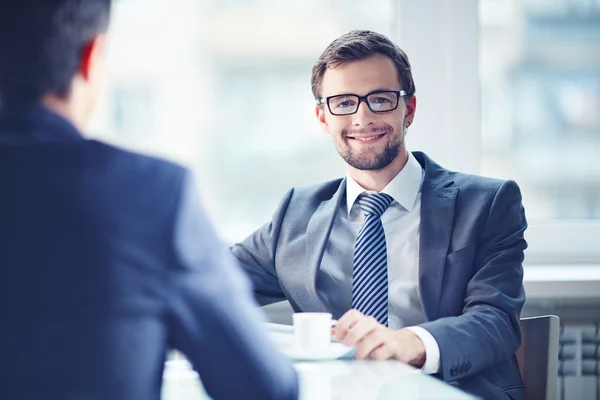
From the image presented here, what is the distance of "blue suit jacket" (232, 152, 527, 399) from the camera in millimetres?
1807

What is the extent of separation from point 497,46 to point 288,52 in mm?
794

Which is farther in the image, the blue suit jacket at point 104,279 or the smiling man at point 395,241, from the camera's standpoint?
the smiling man at point 395,241

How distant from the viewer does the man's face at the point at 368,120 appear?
2.16 metres

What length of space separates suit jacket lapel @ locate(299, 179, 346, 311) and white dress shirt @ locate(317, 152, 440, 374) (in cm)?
2

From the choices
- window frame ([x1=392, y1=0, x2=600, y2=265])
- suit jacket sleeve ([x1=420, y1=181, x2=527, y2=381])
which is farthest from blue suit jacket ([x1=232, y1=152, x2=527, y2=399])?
window frame ([x1=392, y1=0, x2=600, y2=265])

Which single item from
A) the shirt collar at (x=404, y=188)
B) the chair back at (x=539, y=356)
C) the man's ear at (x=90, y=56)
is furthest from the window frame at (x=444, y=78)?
the man's ear at (x=90, y=56)

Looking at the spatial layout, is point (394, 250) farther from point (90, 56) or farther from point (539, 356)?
point (90, 56)

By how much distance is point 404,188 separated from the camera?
2.16 m

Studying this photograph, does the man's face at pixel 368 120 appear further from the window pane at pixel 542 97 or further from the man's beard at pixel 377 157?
the window pane at pixel 542 97

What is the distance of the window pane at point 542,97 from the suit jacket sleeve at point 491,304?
0.92 meters

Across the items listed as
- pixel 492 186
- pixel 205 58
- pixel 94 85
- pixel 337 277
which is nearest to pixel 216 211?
pixel 205 58

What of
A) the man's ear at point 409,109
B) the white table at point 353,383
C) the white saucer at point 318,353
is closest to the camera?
the white table at point 353,383

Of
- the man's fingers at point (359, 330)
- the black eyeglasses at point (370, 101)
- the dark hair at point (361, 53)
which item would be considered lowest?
the man's fingers at point (359, 330)

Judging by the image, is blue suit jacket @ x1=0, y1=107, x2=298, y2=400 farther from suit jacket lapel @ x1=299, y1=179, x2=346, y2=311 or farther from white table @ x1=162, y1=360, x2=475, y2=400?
suit jacket lapel @ x1=299, y1=179, x2=346, y2=311
